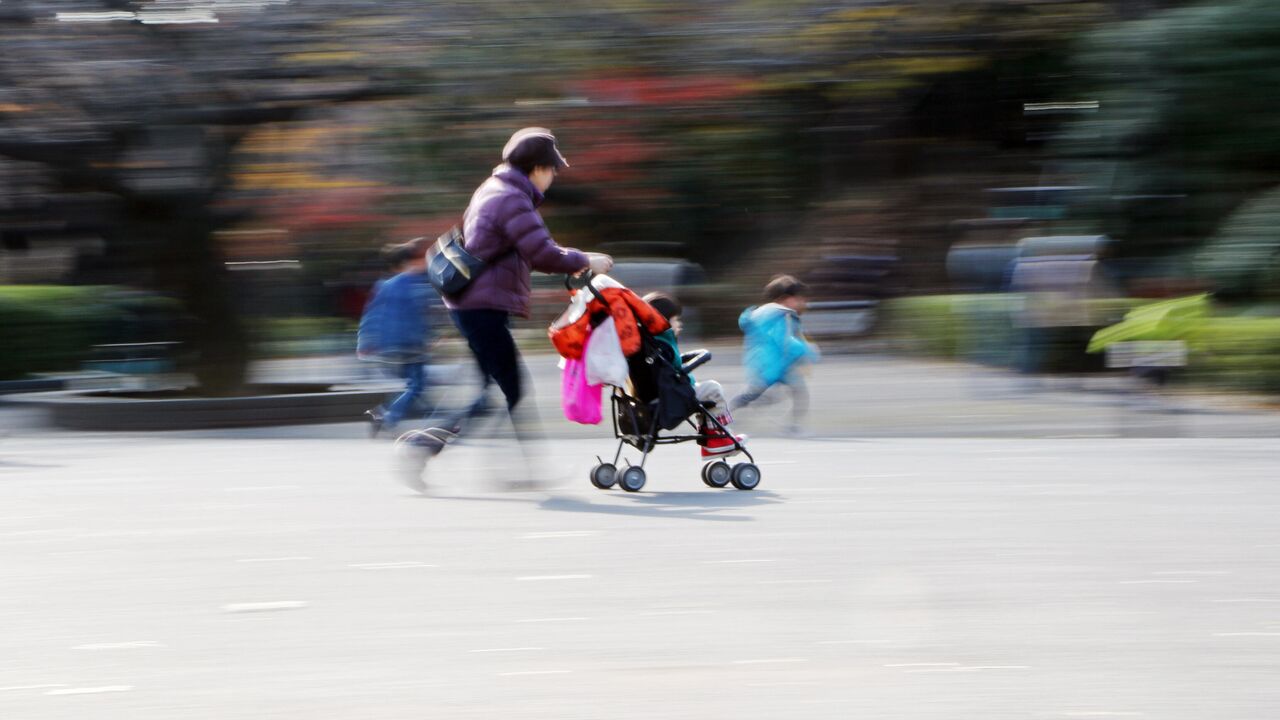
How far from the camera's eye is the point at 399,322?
10672 millimetres

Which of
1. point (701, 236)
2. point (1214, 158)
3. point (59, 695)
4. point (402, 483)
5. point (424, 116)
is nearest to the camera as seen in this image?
point (59, 695)

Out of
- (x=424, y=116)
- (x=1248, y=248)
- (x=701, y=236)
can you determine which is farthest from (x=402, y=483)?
(x=701, y=236)

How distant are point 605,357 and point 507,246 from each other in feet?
2.22

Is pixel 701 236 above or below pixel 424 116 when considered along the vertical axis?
below

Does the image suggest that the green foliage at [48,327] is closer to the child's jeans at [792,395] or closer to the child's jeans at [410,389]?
the child's jeans at [410,389]

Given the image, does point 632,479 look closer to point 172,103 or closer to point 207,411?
point 207,411

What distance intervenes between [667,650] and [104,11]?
9.46 meters

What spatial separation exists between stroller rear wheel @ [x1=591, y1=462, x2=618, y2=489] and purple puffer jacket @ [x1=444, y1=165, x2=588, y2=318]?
979mm

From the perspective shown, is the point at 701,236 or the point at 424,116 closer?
the point at 424,116

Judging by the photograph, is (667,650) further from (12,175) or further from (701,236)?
(701,236)

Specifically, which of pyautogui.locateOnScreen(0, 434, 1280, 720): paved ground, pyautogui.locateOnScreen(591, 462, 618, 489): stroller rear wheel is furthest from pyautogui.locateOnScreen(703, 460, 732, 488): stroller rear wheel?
pyautogui.locateOnScreen(591, 462, 618, 489): stroller rear wheel

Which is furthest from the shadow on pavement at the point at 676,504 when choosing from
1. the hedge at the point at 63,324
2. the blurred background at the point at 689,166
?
the hedge at the point at 63,324

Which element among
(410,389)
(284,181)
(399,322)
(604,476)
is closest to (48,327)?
(284,181)

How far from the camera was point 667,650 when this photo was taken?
4723 millimetres
